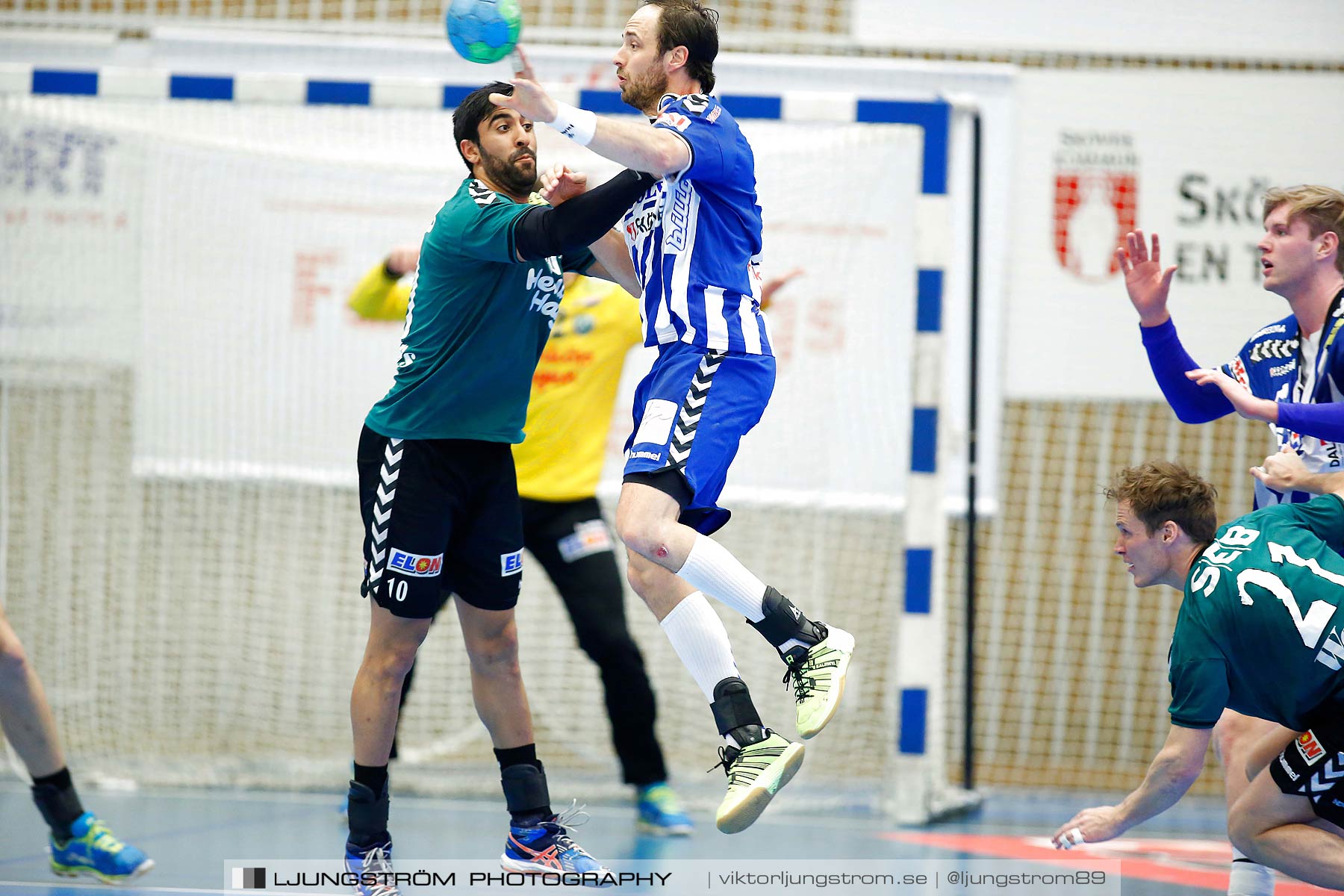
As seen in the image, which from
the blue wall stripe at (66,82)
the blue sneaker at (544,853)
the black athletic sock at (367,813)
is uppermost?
the blue wall stripe at (66,82)

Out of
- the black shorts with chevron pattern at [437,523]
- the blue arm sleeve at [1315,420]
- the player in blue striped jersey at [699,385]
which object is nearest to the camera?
the player in blue striped jersey at [699,385]

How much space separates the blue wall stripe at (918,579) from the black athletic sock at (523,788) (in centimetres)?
253

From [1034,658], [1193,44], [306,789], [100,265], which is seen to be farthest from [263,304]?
[1193,44]

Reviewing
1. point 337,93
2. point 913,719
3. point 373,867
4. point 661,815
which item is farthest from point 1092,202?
point 373,867

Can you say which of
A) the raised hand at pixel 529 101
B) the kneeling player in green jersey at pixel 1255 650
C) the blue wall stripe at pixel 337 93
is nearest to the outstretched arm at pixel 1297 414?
the kneeling player in green jersey at pixel 1255 650

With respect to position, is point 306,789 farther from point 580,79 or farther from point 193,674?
point 580,79

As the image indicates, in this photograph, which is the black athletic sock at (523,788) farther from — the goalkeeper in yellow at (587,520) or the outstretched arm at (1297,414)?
the outstretched arm at (1297,414)

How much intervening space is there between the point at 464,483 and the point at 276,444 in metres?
3.36

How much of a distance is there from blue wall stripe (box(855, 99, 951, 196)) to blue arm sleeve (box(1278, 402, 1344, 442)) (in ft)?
9.01

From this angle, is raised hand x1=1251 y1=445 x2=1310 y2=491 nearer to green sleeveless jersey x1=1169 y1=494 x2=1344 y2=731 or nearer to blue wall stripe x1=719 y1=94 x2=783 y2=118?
green sleeveless jersey x1=1169 y1=494 x2=1344 y2=731

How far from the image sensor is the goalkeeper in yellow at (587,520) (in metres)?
5.69

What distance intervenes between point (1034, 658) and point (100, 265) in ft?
18.8

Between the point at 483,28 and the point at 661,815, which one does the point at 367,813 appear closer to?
the point at 661,815

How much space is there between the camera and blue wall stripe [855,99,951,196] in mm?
6082
